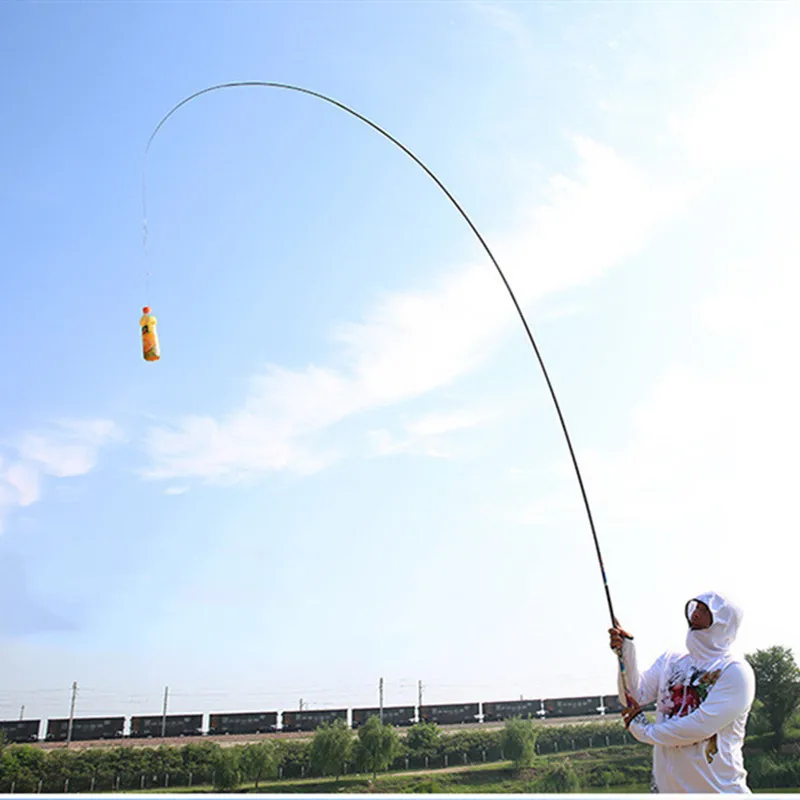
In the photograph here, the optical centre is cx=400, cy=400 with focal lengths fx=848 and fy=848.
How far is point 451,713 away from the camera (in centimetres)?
7494

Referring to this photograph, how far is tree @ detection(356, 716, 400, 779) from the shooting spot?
5712 centimetres

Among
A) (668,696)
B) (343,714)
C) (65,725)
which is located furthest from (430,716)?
(668,696)

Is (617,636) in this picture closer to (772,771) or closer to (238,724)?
(772,771)

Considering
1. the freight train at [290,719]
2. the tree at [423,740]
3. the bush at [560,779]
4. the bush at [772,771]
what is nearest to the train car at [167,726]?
the freight train at [290,719]

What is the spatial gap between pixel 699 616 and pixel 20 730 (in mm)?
73163

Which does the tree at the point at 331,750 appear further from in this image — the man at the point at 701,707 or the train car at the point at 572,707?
the man at the point at 701,707

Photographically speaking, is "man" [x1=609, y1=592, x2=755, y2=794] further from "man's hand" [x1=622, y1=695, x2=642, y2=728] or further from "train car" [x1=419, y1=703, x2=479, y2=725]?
"train car" [x1=419, y1=703, x2=479, y2=725]

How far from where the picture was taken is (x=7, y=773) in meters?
55.7

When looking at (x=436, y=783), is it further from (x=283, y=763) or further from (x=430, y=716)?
(x=430, y=716)

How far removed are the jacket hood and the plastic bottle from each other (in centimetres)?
579

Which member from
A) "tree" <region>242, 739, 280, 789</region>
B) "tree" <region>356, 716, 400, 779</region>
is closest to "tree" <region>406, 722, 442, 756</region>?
"tree" <region>356, 716, 400, 779</region>

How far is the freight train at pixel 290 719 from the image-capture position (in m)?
66.5

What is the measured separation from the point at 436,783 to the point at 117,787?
21208mm

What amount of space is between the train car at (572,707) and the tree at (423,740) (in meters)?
15.7
